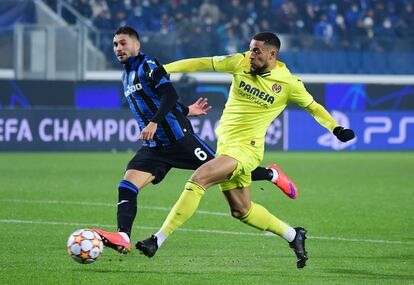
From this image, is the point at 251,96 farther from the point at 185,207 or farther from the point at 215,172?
the point at 185,207

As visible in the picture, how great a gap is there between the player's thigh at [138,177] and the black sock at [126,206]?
41 mm

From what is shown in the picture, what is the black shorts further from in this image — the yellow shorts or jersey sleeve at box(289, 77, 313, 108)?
jersey sleeve at box(289, 77, 313, 108)

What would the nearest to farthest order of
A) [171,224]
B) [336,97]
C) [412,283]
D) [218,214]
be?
[412,283]
[171,224]
[218,214]
[336,97]

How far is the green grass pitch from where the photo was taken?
7082mm

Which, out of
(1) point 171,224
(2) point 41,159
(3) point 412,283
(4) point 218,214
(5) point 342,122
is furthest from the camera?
(5) point 342,122

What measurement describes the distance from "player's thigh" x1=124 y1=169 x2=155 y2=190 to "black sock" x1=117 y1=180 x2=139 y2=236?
0.04m

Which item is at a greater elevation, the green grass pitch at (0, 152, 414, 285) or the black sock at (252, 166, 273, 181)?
the black sock at (252, 166, 273, 181)

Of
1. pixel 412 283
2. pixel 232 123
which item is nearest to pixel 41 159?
pixel 232 123

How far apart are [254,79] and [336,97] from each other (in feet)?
61.6

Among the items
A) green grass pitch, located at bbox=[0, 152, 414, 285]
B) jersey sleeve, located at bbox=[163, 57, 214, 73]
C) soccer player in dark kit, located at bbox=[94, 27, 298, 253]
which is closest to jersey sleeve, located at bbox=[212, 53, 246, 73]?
jersey sleeve, located at bbox=[163, 57, 214, 73]

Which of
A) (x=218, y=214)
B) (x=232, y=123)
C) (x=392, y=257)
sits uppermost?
(x=232, y=123)

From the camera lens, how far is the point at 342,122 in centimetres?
2444

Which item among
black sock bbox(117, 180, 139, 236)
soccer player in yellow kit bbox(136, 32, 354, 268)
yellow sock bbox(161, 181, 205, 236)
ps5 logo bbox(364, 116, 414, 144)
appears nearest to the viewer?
yellow sock bbox(161, 181, 205, 236)

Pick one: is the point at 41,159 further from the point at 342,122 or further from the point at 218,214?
the point at 218,214
